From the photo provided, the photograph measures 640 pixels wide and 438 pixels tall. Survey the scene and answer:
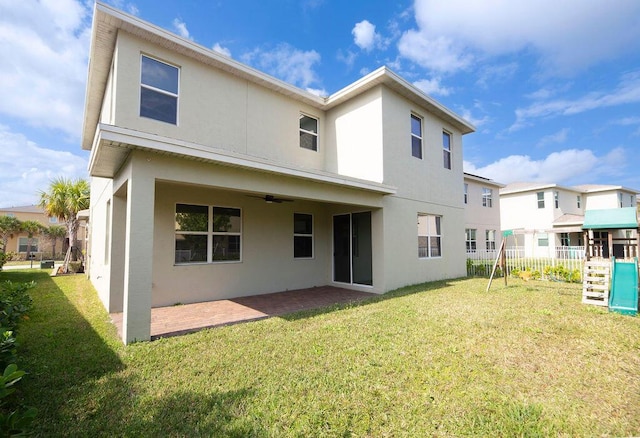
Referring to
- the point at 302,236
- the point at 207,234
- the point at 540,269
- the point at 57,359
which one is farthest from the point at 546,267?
the point at 57,359

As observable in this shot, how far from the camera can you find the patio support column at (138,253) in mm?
4766

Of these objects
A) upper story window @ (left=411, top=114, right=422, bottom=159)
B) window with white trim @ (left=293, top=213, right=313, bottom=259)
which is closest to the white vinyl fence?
upper story window @ (left=411, top=114, right=422, bottom=159)

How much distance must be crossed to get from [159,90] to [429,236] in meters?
9.91

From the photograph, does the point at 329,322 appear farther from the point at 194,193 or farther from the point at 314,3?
the point at 314,3

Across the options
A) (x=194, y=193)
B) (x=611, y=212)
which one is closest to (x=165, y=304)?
(x=194, y=193)

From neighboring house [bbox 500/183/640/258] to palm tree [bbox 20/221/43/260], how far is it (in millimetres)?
41332

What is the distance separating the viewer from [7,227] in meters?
25.2

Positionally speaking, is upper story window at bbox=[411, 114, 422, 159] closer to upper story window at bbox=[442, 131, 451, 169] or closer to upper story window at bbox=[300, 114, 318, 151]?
upper story window at bbox=[442, 131, 451, 169]

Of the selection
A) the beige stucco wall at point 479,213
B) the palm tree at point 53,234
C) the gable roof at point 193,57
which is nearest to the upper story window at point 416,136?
the gable roof at point 193,57

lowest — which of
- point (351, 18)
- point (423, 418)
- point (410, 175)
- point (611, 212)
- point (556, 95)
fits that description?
point (423, 418)

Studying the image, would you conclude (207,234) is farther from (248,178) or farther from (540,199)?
(540,199)

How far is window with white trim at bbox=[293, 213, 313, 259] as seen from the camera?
10.1 meters

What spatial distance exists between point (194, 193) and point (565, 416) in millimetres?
8257

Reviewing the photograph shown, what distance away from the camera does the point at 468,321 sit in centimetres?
584
